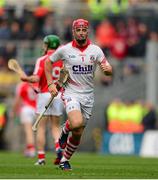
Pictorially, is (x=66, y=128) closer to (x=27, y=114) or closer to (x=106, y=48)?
(x=27, y=114)

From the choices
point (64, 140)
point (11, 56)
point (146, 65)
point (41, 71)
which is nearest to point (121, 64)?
point (146, 65)

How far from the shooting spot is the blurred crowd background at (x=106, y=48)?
110 ft

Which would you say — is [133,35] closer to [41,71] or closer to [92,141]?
[92,141]

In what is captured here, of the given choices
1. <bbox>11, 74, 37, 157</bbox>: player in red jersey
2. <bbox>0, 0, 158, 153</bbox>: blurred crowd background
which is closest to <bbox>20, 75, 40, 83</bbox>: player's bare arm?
<bbox>11, 74, 37, 157</bbox>: player in red jersey

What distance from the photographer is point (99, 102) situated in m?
34.3

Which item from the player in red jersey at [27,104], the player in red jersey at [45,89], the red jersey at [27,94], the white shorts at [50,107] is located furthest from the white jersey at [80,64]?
the red jersey at [27,94]

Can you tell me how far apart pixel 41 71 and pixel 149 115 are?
1242 cm

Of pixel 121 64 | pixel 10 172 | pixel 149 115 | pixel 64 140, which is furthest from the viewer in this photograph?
pixel 121 64

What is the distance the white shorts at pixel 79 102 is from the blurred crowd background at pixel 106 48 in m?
14.9

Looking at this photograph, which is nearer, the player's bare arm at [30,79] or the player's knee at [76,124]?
the player's knee at [76,124]

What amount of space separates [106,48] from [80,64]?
18306mm

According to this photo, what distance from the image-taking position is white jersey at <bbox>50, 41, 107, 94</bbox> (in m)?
17.2

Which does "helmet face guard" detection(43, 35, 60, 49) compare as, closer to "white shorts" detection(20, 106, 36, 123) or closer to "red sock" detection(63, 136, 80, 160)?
"red sock" detection(63, 136, 80, 160)

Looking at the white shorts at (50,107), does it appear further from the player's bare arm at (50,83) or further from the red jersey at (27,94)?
the red jersey at (27,94)
